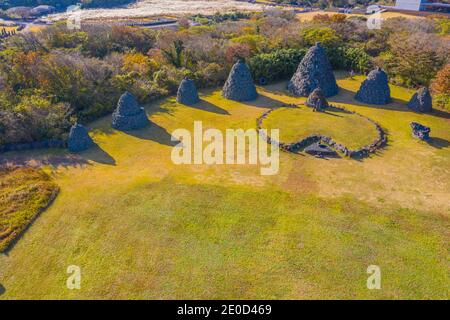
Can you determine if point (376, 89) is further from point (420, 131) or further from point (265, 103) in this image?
point (265, 103)

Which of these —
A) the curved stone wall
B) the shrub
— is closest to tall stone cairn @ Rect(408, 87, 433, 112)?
the curved stone wall

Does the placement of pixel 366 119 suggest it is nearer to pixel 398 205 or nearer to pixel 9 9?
pixel 398 205

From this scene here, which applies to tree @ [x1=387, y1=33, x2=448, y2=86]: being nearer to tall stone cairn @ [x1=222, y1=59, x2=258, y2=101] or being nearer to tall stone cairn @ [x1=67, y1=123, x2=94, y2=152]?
tall stone cairn @ [x1=222, y1=59, x2=258, y2=101]

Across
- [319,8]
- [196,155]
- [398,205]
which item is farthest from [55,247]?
[319,8]

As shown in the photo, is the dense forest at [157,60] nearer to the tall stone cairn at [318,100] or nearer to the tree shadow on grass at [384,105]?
the tree shadow on grass at [384,105]

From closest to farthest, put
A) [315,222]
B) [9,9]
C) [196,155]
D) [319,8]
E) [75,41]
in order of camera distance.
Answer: [315,222], [196,155], [75,41], [9,9], [319,8]

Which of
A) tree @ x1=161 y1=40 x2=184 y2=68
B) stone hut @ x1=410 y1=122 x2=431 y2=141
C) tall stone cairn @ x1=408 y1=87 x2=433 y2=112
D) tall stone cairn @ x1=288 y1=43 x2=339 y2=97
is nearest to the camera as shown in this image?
stone hut @ x1=410 y1=122 x2=431 y2=141
